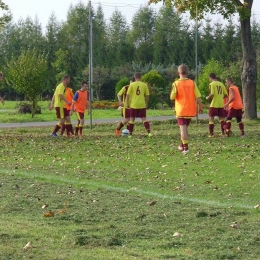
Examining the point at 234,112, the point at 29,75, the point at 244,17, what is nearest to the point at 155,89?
the point at 29,75

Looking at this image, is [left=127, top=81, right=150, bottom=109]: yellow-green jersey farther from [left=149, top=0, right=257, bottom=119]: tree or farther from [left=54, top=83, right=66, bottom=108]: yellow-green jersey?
[left=149, top=0, right=257, bottom=119]: tree

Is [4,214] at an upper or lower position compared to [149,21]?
lower

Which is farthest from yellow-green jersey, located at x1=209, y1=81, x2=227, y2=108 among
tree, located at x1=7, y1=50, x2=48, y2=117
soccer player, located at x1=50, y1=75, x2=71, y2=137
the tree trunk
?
tree, located at x1=7, y1=50, x2=48, y2=117

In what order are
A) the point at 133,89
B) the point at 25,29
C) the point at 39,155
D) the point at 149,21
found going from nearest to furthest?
the point at 39,155, the point at 133,89, the point at 149,21, the point at 25,29

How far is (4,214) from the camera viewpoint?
399 inches

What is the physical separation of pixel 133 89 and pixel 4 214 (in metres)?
14.6

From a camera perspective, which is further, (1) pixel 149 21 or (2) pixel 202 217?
(1) pixel 149 21

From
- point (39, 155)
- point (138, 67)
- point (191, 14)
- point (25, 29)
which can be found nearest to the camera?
point (39, 155)

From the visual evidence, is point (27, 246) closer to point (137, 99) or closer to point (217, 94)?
point (137, 99)

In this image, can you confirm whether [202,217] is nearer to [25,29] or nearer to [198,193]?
[198,193]

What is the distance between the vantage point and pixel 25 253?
303 inches

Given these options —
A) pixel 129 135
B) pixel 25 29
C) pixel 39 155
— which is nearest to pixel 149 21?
pixel 25 29

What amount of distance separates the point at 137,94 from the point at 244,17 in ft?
29.9

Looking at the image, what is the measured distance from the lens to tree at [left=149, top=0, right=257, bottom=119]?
1244 inches
